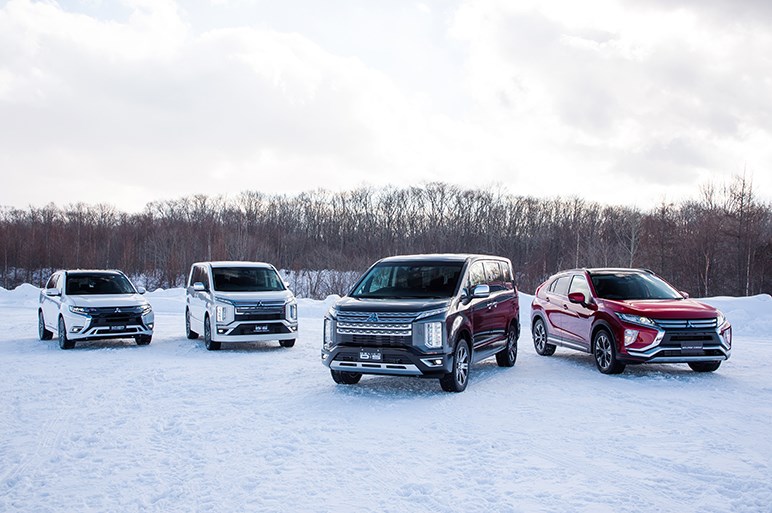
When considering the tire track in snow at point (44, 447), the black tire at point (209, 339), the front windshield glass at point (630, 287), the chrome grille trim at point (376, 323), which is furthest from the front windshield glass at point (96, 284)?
the front windshield glass at point (630, 287)

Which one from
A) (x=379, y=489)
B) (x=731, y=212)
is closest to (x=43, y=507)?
(x=379, y=489)

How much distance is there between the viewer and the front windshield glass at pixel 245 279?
15750 mm

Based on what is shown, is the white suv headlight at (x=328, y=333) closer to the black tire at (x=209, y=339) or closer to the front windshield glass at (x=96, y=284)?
the black tire at (x=209, y=339)

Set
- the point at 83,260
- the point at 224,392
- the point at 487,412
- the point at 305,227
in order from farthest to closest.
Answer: the point at 305,227 < the point at 83,260 < the point at 224,392 < the point at 487,412

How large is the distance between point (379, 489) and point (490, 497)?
932 millimetres

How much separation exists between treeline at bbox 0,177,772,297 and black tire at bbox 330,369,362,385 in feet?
114

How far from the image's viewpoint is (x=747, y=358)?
13406 millimetres

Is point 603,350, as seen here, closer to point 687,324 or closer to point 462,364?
point 687,324

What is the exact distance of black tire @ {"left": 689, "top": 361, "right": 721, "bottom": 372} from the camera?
1163 cm

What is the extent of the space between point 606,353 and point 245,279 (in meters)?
8.68

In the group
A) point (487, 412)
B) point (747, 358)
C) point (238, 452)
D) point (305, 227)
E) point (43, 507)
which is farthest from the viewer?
point (305, 227)

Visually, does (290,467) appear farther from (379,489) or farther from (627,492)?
(627,492)

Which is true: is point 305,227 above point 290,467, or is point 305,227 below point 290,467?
above

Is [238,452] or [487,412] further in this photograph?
[487,412]
